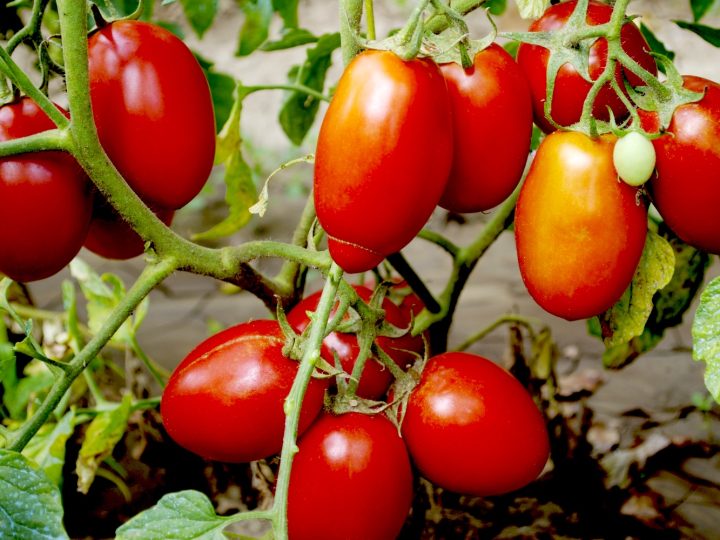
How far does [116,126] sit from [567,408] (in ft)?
2.01

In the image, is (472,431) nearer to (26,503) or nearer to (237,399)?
(237,399)

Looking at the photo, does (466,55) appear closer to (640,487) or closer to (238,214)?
(238,214)

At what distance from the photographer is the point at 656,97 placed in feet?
1.48

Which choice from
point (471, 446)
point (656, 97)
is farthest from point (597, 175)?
point (471, 446)

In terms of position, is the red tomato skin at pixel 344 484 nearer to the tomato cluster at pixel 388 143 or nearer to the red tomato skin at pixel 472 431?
the red tomato skin at pixel 472 431

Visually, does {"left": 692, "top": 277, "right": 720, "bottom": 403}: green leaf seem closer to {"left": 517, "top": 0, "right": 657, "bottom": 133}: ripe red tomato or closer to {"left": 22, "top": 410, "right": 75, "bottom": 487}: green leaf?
{"left": 517, "top": 0, "right": 657, "bottom": 133}: ripe red tomato

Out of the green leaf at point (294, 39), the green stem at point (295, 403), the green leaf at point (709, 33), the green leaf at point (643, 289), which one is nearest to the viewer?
the green stem at point (295, 403)

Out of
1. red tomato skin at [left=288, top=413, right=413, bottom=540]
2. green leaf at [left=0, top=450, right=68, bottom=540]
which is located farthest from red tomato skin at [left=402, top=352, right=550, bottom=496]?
green leaf at [left=0, top=450, right=68, bottom=540]

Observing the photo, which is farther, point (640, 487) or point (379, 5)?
point (379, 5)

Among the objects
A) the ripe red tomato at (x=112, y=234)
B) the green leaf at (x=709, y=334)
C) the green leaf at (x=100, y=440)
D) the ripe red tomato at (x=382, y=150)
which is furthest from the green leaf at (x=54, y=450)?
the green leaf at (x=709, y=334)

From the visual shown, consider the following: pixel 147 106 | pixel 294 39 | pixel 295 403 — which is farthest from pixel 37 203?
pixel 294 39

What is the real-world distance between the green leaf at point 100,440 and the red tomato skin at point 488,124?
1.36 feet

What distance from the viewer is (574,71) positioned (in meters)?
0.47

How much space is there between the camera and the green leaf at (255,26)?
897 millimetres
